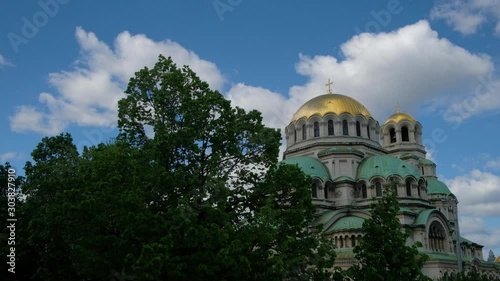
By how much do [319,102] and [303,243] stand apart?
43108mm

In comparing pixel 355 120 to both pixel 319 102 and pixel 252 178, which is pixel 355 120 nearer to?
pixel 319 102

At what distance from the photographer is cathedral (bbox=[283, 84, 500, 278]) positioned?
1969 inches

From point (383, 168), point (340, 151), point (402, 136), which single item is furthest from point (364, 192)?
point (402, 136)

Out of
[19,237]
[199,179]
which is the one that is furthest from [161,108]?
[19,237]

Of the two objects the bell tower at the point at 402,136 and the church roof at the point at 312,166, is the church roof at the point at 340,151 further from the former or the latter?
the bell tower at the point at 402,136

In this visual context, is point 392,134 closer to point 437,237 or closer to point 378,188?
point 378,188

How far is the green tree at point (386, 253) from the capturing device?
25.0 metres

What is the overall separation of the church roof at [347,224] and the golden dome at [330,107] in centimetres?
1454

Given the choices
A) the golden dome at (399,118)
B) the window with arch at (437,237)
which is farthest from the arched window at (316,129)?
the window with arch at (437,237)

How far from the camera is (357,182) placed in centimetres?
5525

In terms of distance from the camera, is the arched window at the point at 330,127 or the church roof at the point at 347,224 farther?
the arched window at the point at 330,127

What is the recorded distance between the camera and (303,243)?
67.3 ft

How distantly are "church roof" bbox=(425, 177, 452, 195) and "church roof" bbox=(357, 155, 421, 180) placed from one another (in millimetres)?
12543

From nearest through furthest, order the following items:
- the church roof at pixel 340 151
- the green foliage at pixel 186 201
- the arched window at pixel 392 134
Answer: the green foliage at pixel 186 201 → the church roof at pixel 340 151 → the arched window at pixel 392 134
